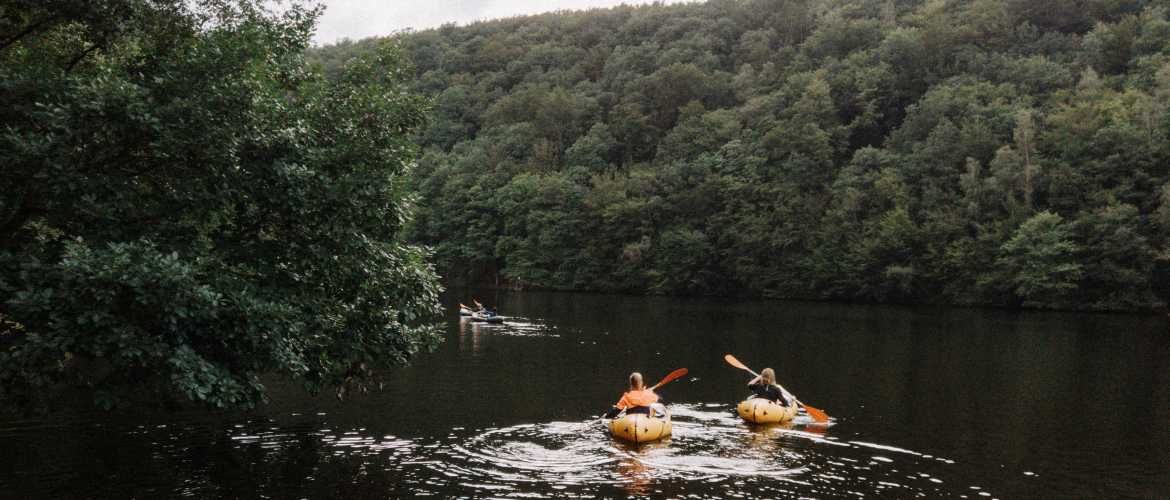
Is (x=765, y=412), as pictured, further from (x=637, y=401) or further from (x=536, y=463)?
(x=536, y=463)

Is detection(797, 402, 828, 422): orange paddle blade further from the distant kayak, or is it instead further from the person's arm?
the distant kayak

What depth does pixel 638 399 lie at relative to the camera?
1616 centimetres

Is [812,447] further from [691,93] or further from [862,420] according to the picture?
[691,93]

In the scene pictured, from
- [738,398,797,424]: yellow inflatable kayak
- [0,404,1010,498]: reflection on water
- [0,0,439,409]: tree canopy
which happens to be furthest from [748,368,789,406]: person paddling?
[0,0,439,409]: tree canopy

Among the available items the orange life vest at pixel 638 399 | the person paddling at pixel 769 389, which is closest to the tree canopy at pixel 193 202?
the orange life vest at pixel 638 399

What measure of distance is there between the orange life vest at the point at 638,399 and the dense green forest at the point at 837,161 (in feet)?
172

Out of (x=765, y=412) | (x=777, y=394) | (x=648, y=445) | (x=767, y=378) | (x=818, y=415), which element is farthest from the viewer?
(x=767, y=378)

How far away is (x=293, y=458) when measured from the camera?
13547 millimetres

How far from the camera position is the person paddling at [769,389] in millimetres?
18188

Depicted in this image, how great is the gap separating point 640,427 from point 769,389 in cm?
465

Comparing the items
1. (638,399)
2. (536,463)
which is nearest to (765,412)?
(638,399)

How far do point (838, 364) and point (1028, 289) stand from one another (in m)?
39.8

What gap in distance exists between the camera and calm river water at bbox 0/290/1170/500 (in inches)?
484

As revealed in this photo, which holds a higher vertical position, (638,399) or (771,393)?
(638,399)
